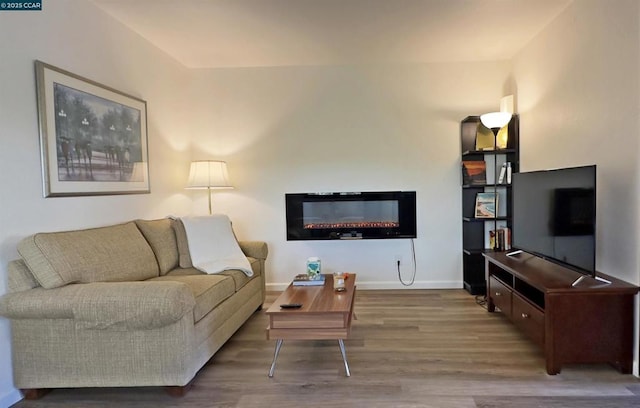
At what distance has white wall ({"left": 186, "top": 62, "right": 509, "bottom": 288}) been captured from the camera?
416 centimetres

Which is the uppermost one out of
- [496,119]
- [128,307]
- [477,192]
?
[496,119]

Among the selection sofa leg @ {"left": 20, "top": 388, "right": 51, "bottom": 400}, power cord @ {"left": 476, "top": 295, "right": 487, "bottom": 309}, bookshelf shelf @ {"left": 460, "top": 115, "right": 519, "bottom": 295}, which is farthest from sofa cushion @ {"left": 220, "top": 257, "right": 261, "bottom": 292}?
bookshelf shelf @ {"left": 460, "top": 115, "right": 519, "bottom": 295}

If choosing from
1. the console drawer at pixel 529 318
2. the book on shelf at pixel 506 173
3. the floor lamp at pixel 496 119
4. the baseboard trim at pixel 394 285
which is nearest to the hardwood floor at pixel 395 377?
the console drawer at pixel 529 318

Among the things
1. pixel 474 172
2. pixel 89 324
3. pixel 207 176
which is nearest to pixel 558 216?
pixel 474 172

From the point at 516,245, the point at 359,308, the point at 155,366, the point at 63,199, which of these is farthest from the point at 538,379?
the point at 63,199

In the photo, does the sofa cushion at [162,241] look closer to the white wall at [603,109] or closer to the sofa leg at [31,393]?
the sofa leg at [31,393]

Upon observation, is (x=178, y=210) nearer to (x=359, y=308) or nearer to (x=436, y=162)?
(x=359, y=308)

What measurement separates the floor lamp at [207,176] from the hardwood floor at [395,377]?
5.21 feet

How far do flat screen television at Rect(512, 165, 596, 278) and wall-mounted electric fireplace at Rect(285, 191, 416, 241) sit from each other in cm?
128

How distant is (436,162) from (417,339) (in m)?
2.03

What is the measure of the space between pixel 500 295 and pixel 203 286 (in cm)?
227

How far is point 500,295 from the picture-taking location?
10.2ft

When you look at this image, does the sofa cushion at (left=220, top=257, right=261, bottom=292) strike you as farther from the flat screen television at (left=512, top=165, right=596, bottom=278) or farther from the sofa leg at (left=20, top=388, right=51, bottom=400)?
the flat screen television at (left=512, top=165, right=596, bottom=278)

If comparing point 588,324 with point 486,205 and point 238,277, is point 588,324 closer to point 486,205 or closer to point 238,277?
point 486,205
